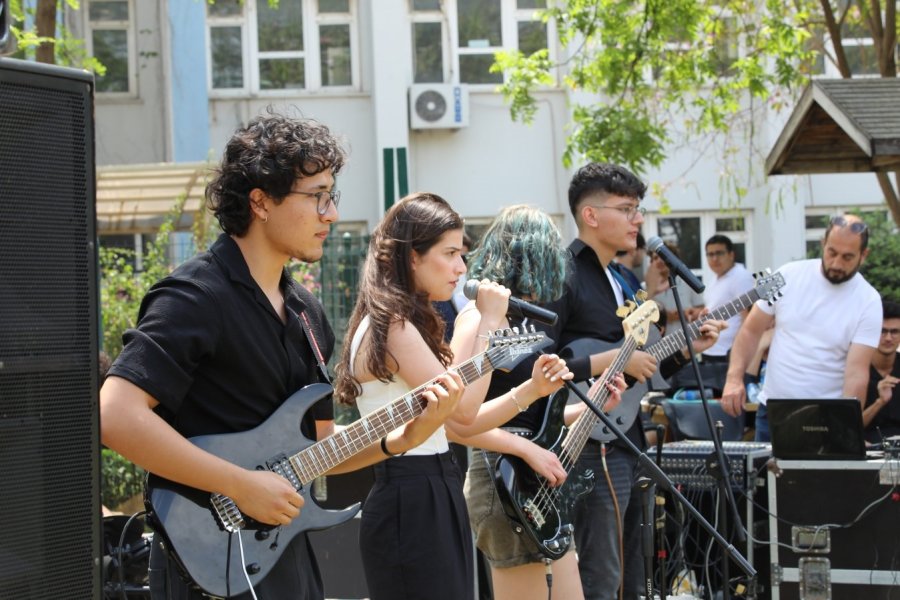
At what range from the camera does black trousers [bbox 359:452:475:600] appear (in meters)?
3.97

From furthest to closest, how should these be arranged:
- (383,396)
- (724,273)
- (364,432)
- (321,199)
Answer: (724,273), (383,396), (364,432), (321,199)

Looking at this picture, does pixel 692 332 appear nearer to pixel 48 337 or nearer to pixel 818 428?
pixel 818 428

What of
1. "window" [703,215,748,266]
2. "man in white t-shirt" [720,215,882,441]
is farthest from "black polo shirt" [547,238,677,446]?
"window" [703,215,748,266]

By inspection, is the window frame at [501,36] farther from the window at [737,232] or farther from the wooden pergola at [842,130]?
the wooden pergola at [842,130]

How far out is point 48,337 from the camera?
2961mm

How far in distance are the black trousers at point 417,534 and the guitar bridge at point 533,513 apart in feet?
2.15

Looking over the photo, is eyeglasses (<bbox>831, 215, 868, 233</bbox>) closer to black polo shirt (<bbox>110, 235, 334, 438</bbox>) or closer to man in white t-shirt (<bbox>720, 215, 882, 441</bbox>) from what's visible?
man in white t-shirt (<bbox>720, 215, 882, 441</bbox>)

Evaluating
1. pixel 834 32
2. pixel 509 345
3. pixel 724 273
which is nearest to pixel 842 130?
pixel 834 32

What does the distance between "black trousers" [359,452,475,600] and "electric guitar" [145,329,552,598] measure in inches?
21.9

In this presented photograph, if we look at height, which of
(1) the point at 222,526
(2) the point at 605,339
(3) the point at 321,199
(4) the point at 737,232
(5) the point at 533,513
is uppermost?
(4) the point at 737,232

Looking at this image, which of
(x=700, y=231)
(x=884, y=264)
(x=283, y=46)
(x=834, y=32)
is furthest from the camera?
(x=700, y=231)

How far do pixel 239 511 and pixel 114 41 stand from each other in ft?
51.0

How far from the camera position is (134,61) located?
17.4 metres

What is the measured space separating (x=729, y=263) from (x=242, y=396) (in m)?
8.78
